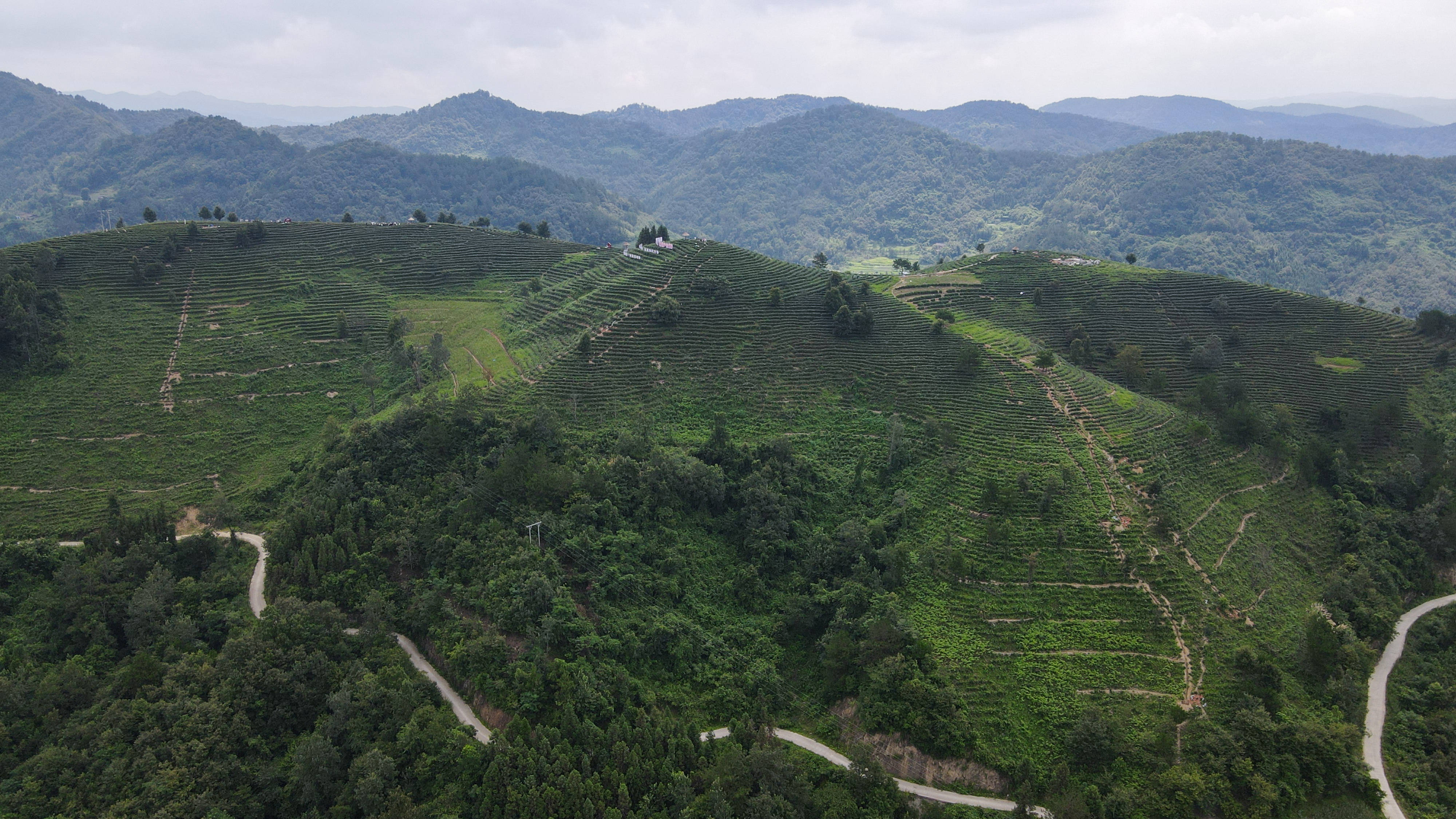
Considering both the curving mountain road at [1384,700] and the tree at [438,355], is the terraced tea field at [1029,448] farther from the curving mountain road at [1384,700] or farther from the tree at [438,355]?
the tree at [438,355]

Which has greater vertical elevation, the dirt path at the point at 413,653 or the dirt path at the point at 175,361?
the dirt path at the point at 175,361

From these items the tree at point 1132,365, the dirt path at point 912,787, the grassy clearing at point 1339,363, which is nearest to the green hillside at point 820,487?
the grassy clearing at point 1339,363

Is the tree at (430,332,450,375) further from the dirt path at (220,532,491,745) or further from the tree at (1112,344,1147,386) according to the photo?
the tree at (1112,344,1147,386)

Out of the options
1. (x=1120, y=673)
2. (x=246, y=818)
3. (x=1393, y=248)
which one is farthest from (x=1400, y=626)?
(x=1393, y=248)

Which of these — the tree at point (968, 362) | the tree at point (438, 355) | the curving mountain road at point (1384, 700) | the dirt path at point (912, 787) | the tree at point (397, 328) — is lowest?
the curving mountain road at point (1384, 700)

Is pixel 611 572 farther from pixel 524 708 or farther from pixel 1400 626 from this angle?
pixel 1400 626

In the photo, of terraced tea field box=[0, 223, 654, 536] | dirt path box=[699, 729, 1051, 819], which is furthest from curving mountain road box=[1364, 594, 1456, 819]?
terraced tea field box=[0, 223, 654, 536]

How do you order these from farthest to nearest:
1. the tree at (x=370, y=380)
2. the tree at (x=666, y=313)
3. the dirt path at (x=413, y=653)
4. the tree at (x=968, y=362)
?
1. the tree at (x=666, y=313)
2. the tree at (x=968, y=362)
3. the tree at (x=370, y=380)
4. the dirt path at (x=413, y=653)

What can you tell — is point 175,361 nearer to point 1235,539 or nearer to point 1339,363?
point 1235,539
